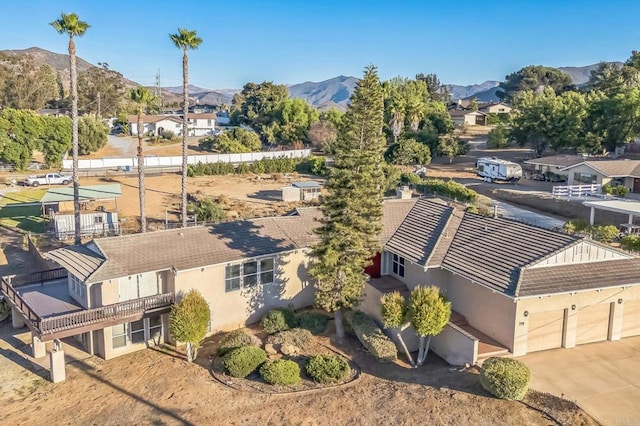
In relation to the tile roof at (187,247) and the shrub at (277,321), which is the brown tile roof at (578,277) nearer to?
the tile roof at (187,247)

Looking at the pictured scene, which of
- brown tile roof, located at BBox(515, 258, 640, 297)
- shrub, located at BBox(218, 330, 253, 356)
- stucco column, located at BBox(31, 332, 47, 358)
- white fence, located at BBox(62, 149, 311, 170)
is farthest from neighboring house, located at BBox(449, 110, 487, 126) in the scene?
stucco column, located at BBox(31, 332, 47, 358)

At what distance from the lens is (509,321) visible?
59.5ft

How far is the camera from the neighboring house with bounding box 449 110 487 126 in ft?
347

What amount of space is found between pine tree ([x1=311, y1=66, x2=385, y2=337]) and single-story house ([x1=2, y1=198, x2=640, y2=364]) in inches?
69.2

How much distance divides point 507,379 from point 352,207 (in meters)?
8.51

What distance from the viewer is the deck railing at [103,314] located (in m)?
18.1

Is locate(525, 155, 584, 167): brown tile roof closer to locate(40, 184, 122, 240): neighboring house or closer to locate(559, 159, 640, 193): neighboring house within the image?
locate(559, 159, 640, 193): neighboring house

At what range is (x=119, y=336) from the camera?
19859mm

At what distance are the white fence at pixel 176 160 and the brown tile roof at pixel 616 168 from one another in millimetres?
41035

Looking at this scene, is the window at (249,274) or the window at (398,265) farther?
the window at (398,265)

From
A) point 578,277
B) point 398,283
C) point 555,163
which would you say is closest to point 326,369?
point 398,283

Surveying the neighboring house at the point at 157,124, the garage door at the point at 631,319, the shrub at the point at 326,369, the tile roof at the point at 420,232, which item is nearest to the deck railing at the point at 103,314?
the shrub at the point at 326,369

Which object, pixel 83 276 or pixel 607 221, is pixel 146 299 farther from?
pixel 607 221

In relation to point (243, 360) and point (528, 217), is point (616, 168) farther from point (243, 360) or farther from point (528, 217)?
point (243, 360)
